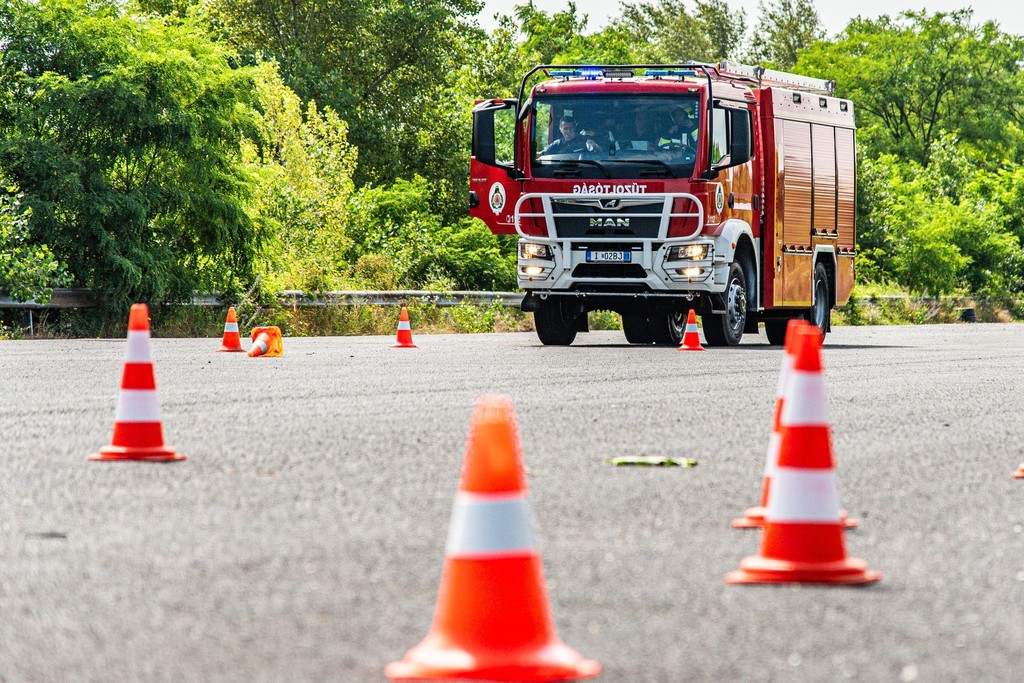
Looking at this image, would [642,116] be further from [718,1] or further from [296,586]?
[718,1]

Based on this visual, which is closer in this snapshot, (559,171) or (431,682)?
(431,682)

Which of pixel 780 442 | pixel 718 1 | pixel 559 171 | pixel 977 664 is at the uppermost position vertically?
pixel 718 1

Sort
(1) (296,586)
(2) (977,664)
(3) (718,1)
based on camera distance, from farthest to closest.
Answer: (3) (718,1)
(1) (296,586)
(2) (977,664)

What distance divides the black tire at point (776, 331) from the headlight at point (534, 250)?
443 cm

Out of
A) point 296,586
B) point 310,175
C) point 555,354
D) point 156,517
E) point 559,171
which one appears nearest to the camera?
point 296,586

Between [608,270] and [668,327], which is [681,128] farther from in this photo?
[668,327]

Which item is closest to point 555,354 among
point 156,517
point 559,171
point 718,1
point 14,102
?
point 559,171

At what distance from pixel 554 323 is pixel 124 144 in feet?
23.7

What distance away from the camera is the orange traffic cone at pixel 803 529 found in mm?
5039

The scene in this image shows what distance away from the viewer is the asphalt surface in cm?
420

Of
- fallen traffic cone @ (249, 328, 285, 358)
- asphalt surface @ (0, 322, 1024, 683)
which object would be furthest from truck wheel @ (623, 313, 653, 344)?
asphalt surface @ (0, 322, 1024, 683)

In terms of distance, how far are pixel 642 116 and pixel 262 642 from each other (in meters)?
16.2

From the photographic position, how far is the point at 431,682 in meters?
3.85

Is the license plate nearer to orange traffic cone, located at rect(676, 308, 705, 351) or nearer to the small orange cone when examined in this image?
orange traffic cone, located at rect(676, 308, 705, 351)
